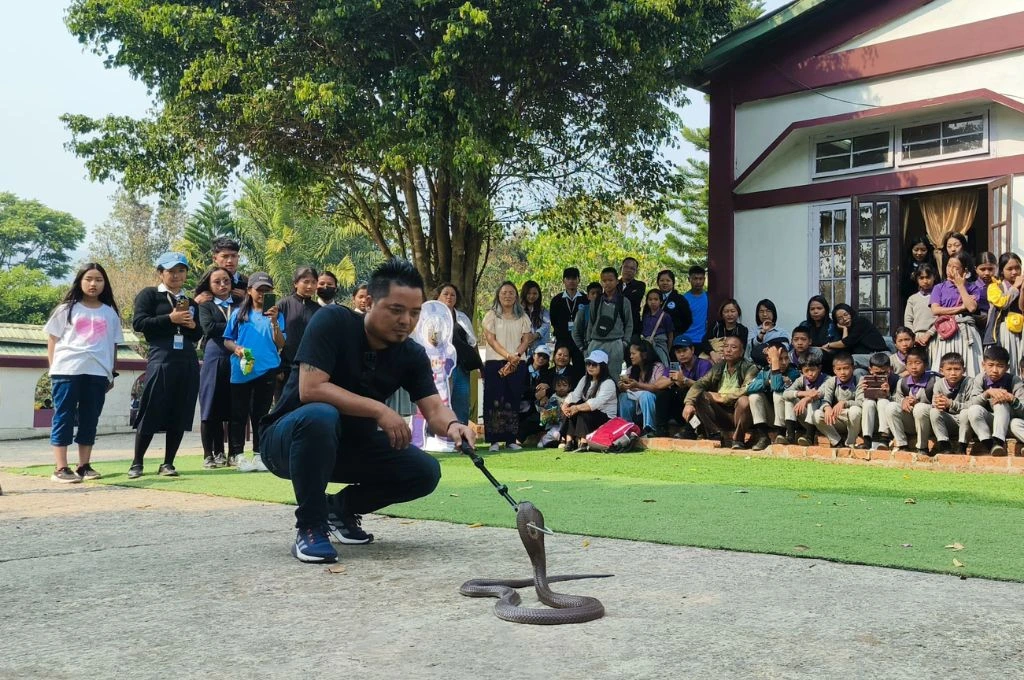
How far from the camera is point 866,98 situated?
509 inches

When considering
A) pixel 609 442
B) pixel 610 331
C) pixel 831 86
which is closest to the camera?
pixel 609 442

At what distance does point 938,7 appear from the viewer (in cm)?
1242

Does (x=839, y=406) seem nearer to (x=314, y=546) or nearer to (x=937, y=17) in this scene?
(x=937, y=17)

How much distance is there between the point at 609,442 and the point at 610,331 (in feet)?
5.33

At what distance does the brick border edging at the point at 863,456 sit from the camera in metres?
8.77

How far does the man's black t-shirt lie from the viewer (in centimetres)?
456

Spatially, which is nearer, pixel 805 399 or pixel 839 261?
pixel 805 399

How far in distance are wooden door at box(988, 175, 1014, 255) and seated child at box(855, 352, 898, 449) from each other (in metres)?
2.91

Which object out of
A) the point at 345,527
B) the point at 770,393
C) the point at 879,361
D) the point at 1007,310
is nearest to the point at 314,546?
the point at 345,527

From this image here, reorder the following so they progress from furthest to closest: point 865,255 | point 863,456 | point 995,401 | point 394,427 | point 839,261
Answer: point 839,261
point 865,255
point 863,456
point 995,401
point 394,427

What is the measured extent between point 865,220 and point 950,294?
270 centimetres

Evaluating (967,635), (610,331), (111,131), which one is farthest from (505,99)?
(967,635)

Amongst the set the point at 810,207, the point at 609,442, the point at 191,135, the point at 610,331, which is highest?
the point at 191,135

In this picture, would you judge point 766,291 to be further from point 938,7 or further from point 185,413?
point 185,413
